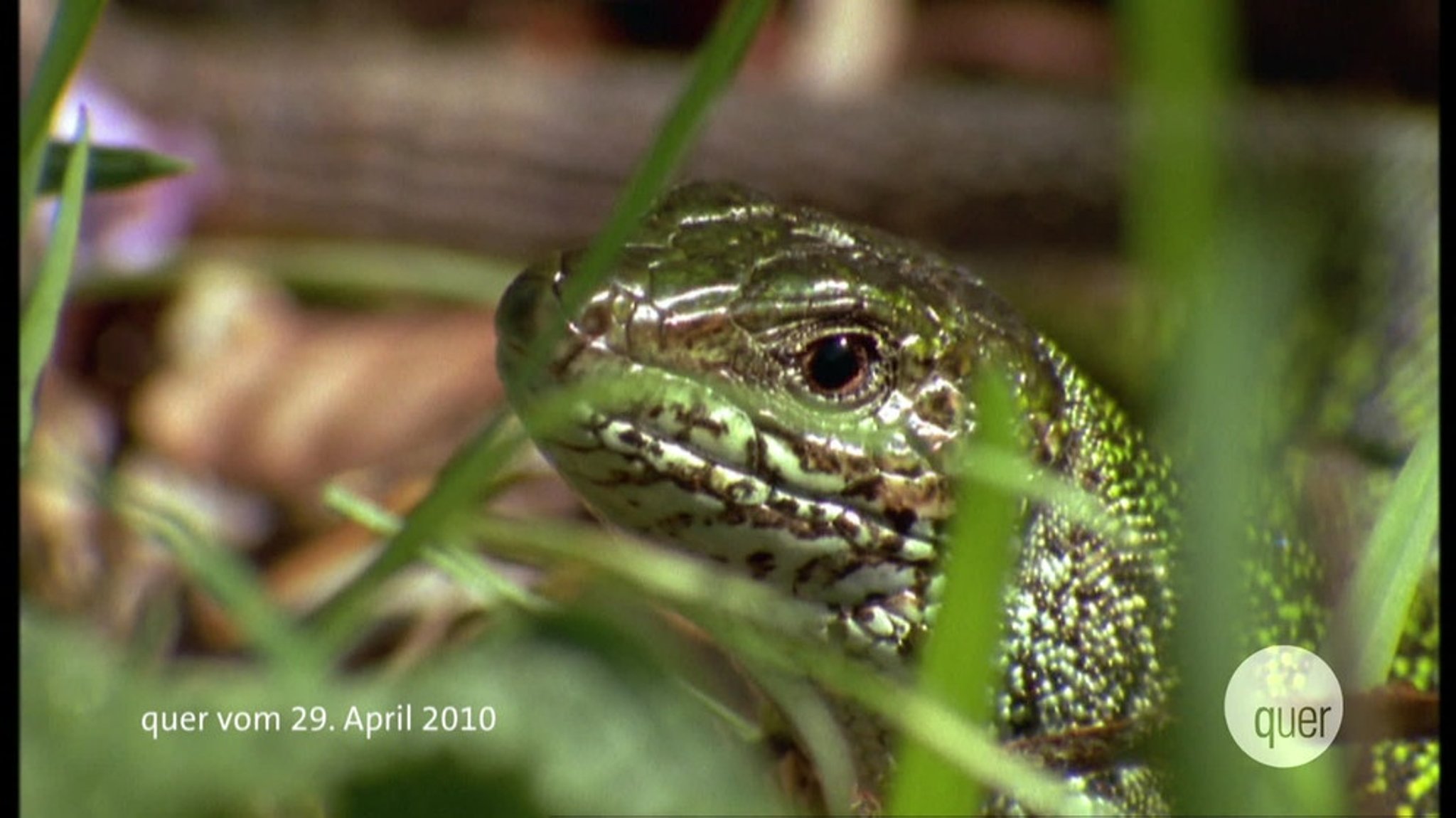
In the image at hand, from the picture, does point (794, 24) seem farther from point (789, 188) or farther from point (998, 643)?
point (998, 643)

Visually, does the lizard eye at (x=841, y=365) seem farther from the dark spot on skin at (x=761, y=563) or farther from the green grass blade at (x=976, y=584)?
the green grass blade at (x=976, y=584)

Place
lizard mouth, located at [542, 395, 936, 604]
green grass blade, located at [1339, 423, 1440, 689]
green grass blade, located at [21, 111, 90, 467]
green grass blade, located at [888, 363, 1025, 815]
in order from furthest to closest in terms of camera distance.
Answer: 1. lizard mouth, located at [542, 395, 936, 604]
2. green grass blade, located at [21, 111, 90, 467]
3. green grass blade, located at [1339, 423, 1440, 689]
4. green grass blade, located at [888, 363, 1025, 815]

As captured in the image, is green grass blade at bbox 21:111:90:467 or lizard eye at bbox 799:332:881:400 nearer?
green grass blade at bbox 21:111:90:467

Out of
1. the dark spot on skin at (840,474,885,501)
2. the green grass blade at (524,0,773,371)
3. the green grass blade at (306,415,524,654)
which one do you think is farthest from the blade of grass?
the dark spot on skin at (840,474,885,501)

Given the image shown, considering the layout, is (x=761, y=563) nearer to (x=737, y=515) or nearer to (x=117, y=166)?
(x=737, y=515)

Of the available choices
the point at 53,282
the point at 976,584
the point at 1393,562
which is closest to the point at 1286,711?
the point at 1393,562

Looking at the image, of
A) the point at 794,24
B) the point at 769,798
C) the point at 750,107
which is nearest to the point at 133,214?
the point at 750,107

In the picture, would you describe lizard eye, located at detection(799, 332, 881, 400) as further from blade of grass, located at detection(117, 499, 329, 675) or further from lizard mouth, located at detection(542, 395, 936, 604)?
Answer: blade of grass, located at detection(117, 499, 329, 675)
